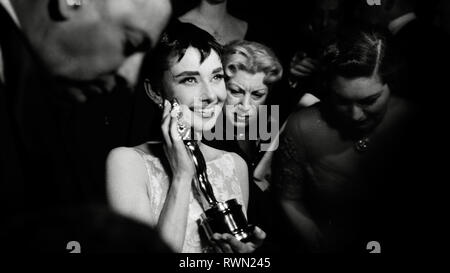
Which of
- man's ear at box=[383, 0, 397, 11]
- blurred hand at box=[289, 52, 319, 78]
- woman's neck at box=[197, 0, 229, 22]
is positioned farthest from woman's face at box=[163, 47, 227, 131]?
man's ear at box=[383, 0, 397, 11]

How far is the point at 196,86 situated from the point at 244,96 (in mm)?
143

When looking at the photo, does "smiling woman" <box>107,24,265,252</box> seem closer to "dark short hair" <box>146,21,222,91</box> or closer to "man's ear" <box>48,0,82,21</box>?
"dark short hair" <box>146,21,222,91</box>

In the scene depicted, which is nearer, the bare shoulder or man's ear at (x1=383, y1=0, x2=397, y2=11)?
the bare shoulder

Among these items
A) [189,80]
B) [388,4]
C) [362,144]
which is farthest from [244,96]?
[388,4]

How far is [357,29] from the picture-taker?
1769 mm

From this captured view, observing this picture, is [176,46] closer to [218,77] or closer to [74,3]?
[218,77]

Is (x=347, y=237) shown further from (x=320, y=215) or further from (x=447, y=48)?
(x=447, y=48)

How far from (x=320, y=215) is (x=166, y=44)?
0.66 metres

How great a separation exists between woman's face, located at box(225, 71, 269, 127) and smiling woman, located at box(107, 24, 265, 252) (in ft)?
0.09

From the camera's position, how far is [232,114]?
1.73m

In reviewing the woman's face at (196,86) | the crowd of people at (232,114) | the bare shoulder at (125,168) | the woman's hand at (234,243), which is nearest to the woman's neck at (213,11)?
the crowd of people at (232,114)

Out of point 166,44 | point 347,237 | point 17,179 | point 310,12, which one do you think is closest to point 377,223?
point 347,237

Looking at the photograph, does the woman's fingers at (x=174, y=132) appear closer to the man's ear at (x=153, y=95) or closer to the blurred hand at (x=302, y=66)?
the man's ear at (x=153, y=95)

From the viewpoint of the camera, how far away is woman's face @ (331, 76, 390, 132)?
1.75 metres
